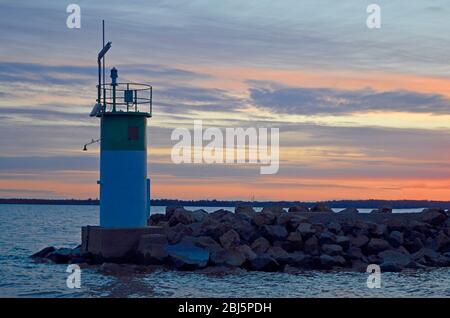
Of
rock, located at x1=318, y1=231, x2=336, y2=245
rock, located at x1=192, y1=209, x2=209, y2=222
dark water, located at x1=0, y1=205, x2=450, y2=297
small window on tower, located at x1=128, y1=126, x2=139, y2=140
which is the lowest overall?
dark water, located at x1=0, y1=205, x2=450, y2=297

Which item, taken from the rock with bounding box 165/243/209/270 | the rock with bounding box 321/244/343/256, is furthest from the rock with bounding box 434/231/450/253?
the rock with bounding box 165/243/209/270

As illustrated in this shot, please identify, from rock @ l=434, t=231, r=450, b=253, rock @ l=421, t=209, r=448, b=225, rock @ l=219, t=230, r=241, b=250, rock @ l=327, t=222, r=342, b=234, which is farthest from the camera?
rock @ l=421, t=209, r=448, b=225

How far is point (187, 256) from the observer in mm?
21891

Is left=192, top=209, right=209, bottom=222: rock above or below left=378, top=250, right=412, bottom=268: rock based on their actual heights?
above

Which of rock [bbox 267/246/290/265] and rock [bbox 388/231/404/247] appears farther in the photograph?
rock [bbox 388/231/404/247]

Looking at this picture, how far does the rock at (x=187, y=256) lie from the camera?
21609 mm

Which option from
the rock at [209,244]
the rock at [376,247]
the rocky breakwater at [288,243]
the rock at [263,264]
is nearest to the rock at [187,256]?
the rocky breakwater at [288,243]

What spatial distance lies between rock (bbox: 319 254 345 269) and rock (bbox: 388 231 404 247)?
245cm

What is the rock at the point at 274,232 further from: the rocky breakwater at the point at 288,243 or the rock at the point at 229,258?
the rock at the point at 229,258

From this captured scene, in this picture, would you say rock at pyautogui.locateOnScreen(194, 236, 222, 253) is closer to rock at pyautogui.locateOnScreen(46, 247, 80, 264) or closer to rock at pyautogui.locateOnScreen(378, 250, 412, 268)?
rock at pyautogui.locateOnScreen(46, 247, 80, 264)

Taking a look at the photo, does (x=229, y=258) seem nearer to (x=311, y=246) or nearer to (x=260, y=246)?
(x=260, y=246)

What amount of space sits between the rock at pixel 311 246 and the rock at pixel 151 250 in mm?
3979

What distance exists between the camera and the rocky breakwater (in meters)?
21.9
